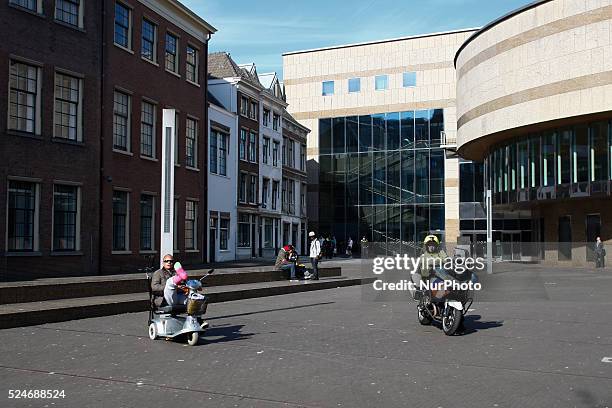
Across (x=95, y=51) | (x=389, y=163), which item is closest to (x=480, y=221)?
(x=389, y=163)

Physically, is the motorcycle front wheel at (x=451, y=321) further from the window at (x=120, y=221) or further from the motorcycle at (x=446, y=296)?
the window at (x=120, y=221)

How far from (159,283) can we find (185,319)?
2.53ft

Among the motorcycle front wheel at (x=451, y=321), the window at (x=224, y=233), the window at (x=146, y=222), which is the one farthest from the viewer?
the window at (x=224, y=233)

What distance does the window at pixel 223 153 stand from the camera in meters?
41.2

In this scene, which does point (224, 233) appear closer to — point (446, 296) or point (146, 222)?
point (146, 222)

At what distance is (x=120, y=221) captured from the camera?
2919 cm

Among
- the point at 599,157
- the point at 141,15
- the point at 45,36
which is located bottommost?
the point at 599,157

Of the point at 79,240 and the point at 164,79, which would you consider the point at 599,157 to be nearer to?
the point at 164,79

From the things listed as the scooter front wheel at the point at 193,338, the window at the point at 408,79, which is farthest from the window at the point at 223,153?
the scooter front wheel at the point at 193,338

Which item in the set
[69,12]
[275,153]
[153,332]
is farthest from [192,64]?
[153,332]

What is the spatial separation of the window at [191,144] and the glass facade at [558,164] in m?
20.7

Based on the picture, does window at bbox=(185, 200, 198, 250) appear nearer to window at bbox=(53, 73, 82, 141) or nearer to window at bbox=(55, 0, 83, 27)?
window at bbox=(53, 73, 82, 141)

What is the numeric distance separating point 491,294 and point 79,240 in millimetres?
14904

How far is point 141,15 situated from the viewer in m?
30.8
